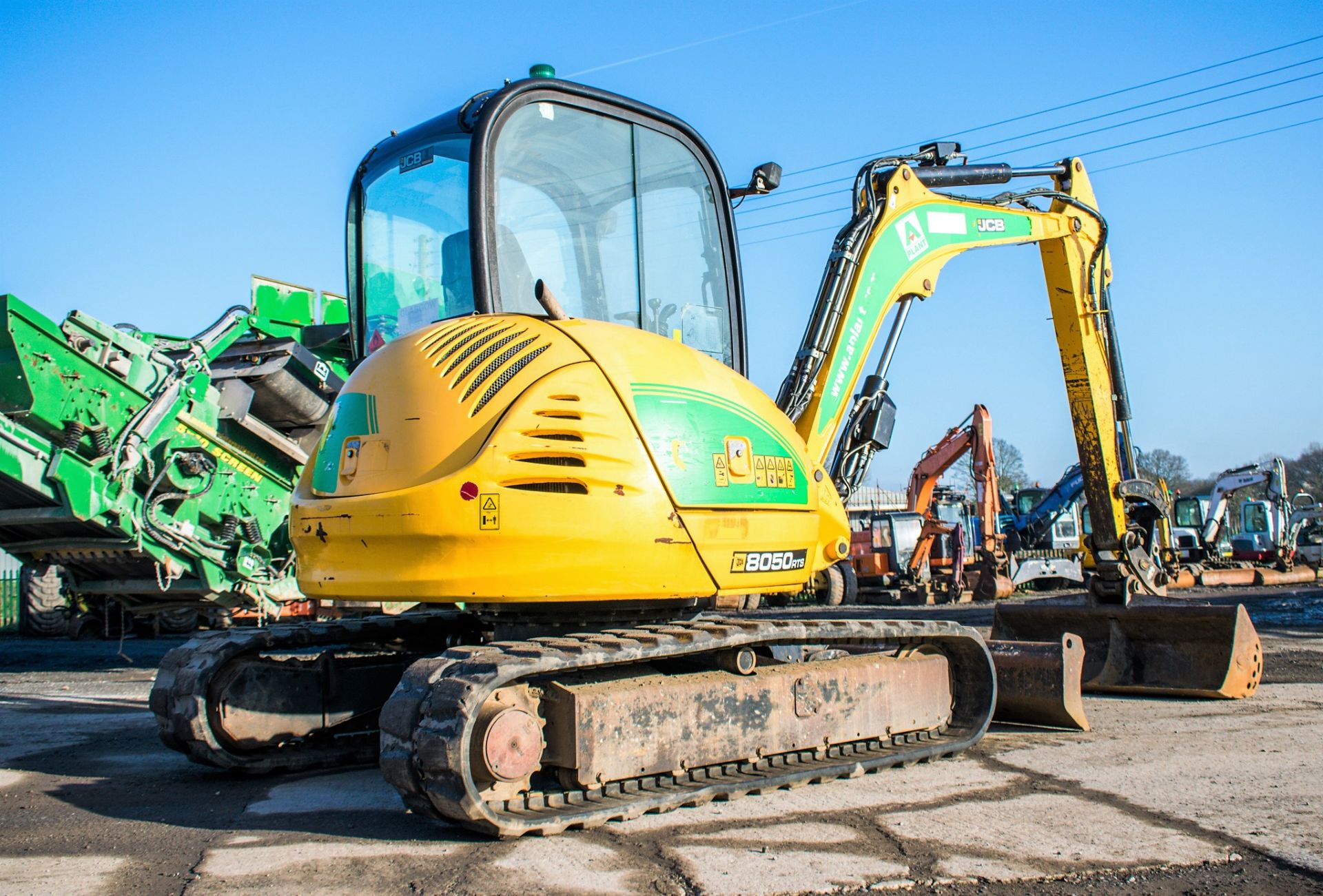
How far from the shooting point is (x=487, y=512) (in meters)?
3.96

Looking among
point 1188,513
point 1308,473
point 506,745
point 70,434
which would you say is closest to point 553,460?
point 506,745

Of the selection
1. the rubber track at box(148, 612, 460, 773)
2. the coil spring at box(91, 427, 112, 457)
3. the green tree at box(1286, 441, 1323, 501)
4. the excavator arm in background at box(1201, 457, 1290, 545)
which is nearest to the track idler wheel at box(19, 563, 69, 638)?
the coil spring at box(91, 427, 112, 457)

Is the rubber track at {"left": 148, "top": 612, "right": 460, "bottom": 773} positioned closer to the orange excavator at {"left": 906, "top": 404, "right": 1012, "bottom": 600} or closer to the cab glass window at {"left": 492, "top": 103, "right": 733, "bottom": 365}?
the cab glass window at {"left": 492, "top": 103, "right": 733, "bottom": 365}

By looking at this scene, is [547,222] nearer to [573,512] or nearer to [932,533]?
[573,512]

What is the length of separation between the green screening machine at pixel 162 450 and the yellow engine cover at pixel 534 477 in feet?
19.4

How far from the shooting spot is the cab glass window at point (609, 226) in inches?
190

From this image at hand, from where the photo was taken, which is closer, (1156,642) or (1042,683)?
(1042,683)

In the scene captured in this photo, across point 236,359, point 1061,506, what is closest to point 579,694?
point 236,359

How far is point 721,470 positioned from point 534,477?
2.70 feet

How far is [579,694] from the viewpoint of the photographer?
396 cm

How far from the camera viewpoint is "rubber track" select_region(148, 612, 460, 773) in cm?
488

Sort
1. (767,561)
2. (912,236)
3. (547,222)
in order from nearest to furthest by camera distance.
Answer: (767,561) → (547,222) → (912,236)

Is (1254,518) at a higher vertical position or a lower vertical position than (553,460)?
lower

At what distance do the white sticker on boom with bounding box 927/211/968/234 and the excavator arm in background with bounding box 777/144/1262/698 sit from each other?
0.04 feet
